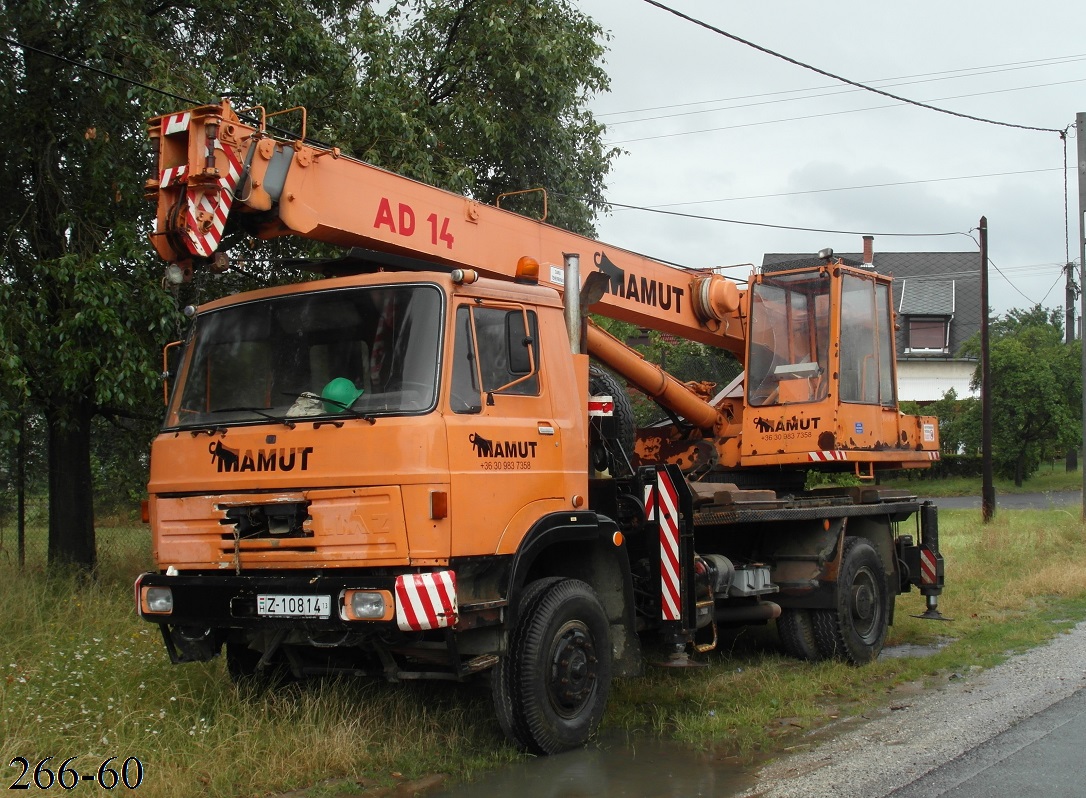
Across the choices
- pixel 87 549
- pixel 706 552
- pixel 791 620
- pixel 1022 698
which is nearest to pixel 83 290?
pixel 87 549

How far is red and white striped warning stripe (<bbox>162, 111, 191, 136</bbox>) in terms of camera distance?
6.43 m

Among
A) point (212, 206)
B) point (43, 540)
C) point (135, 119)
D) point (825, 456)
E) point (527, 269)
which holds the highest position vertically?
point (135, 119)

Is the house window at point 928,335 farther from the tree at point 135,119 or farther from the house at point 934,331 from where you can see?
the tree at point 135,119

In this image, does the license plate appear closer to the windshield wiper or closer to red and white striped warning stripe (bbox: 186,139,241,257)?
the windshield wiper

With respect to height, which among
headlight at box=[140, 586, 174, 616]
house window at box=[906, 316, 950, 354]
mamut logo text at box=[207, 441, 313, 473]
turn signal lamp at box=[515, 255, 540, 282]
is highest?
house window at box=[906, 316, 950, 354]

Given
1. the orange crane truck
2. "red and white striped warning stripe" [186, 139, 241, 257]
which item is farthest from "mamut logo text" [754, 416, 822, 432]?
"red and white striped warning stripe" [186, 139, 241, 257]

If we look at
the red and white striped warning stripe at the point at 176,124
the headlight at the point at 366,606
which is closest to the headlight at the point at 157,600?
the headlight at the point at 366,606

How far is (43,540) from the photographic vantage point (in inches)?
542

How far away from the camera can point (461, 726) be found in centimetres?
704

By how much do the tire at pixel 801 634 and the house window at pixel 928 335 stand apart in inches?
1536

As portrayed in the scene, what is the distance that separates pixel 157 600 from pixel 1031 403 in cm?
3531

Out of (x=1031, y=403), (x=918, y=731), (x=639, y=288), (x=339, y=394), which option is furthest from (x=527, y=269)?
(x=1031, y=403)

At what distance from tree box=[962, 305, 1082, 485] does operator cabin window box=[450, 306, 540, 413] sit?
33513mm

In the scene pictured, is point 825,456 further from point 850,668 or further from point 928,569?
point 928,569
